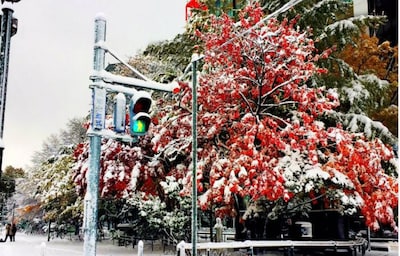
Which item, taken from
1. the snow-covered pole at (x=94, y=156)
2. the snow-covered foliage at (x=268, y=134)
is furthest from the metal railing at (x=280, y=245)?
the snow-covered pole at (x=94, y=156)

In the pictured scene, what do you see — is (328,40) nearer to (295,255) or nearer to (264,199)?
(264,199)

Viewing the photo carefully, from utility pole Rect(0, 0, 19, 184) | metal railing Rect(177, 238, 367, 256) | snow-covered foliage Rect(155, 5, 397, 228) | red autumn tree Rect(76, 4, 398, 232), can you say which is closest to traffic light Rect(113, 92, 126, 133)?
utility pole Rect(0, 0, 19, 184)

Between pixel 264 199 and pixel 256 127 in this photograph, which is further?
pixel 264 199

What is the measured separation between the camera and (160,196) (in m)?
12.8

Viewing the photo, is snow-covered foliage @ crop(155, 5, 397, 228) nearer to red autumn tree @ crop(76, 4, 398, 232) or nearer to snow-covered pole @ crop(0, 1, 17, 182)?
red autumn tree @ crop(76, 4, 398, 232)

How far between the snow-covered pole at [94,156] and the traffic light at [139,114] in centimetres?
28

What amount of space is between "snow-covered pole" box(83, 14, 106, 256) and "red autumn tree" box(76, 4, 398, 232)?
484cm

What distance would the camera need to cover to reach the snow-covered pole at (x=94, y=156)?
13.7 feet

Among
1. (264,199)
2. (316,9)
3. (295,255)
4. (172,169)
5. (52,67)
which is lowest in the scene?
(295,255)

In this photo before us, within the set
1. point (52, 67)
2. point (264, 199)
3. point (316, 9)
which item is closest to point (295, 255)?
point (264, 199)

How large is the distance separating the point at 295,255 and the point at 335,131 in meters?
4.96

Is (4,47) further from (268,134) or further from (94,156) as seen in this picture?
(268,134)

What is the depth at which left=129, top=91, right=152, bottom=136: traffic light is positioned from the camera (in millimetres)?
4293

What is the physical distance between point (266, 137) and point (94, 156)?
231 inches
